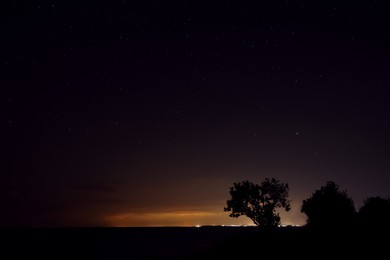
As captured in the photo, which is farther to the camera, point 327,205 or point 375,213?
point 327,205

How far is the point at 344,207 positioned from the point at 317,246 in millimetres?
21409

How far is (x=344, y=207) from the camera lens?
5791 centimetres

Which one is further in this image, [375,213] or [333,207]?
[333,207]

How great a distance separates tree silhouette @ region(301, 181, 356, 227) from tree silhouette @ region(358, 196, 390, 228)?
3.88 metres

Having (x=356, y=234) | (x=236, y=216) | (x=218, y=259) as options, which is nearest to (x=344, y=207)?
(x=236, y=216)

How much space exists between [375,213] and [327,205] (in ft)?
37.5

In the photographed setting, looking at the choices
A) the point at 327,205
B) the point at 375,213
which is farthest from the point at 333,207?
the point at 375,213

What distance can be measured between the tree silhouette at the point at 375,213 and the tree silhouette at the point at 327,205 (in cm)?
388

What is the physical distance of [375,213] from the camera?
4825 cm

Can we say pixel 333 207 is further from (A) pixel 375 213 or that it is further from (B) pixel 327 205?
(A) pixel 375 213

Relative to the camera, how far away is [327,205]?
195 ft

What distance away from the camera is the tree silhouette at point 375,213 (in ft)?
139

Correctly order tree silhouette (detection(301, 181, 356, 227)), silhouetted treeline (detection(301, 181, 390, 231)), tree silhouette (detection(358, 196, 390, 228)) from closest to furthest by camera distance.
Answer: tree silhouette (detection(358, 196, 390, 228)) < silhouetted treeline (detection(301, 181, 390, 231)) < tree silhouette (detection(301, 181, 356, 227))

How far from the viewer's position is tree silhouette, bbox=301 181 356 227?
57478mm
